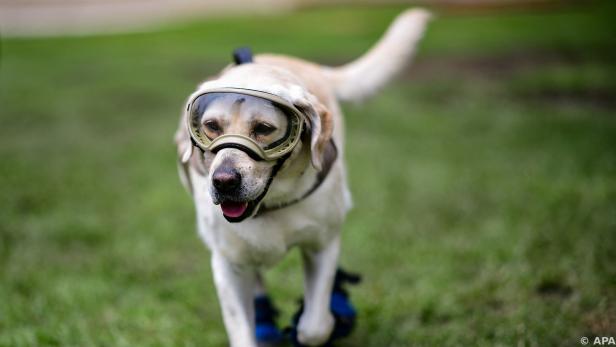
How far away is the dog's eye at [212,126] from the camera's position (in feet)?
8.08

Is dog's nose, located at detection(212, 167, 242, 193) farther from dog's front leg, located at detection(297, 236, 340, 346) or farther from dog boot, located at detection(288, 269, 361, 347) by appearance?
dog boot, located at detection(288, 269, 361, 347)

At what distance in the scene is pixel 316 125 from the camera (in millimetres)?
2568

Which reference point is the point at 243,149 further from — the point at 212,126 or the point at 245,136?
the point at 212,126

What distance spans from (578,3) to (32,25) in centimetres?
1603

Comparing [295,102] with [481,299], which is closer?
[295,102]

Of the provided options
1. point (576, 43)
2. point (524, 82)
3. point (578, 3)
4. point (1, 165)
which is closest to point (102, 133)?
point (1, 165)

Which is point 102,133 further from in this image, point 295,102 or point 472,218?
point 295,102

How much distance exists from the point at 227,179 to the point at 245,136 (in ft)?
0.58

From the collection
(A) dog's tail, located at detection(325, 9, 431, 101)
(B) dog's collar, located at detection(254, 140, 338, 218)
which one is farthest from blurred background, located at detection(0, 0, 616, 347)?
(B) dog's collar, located at detection(254, 140, 338, 218)

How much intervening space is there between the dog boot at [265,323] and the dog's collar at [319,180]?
99 cm

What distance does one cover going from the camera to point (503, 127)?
306 inches

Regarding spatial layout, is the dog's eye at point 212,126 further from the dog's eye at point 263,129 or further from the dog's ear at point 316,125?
the dog's ear at point 316,125

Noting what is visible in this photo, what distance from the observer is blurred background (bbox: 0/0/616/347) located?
382cm

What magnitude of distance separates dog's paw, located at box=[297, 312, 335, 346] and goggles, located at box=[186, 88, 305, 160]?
93 cm
